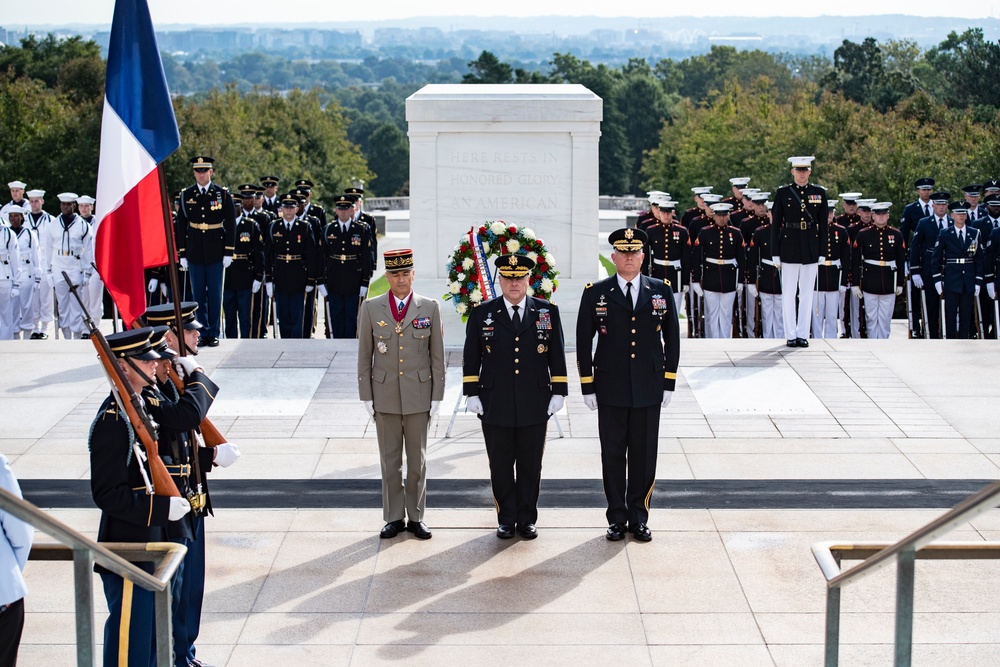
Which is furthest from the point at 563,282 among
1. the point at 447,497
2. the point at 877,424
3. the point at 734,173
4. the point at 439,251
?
the point at 734,173

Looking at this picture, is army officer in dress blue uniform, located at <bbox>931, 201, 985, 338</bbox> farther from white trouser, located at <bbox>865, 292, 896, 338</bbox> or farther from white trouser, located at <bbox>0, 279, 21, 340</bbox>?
white trouser, located at <bbox>0, 279, 21, 340</bbox>

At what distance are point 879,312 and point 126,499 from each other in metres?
11.7

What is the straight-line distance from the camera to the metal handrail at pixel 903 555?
144 inches

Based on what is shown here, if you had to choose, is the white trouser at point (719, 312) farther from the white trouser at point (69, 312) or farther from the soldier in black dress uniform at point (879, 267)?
the white trouser at point (69, 312)

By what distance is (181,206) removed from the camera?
1320cm

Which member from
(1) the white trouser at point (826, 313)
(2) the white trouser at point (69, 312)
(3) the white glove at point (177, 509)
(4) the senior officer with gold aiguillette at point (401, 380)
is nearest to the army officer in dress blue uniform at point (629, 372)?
(4) the senior officer with gold aiguillette at point (401, 380)

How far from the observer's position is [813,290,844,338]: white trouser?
15.2 meters

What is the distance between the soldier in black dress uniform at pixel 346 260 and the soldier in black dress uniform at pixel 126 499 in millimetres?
8445

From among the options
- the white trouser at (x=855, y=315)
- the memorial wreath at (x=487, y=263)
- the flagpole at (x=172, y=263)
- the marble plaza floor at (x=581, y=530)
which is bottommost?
the white trouser at (x=855, y=315)

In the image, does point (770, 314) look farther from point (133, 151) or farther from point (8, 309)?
point (133, 151)

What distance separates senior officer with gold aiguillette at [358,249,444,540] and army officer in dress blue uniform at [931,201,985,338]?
8098 mm

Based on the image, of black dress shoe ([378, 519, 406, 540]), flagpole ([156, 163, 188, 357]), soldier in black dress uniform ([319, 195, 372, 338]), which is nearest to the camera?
flagpole ([156, 163, 188, 357])

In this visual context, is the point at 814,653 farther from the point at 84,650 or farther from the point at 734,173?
the point at 734,173

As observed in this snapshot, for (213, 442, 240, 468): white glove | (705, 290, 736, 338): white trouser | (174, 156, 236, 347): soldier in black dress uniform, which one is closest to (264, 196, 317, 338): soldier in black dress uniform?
(174, 156, 236, 347): soldier in black dress uniform
